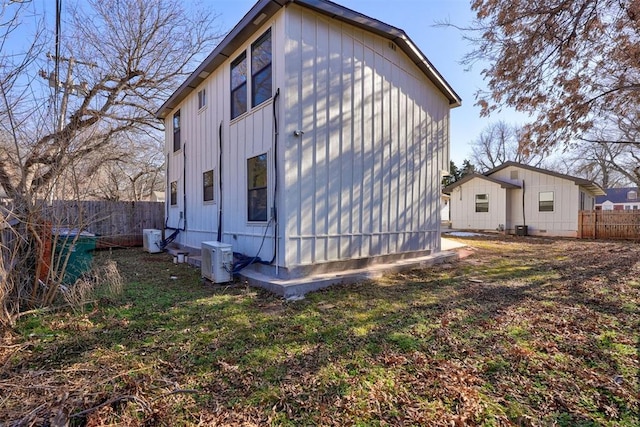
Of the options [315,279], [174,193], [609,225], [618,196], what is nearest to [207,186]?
[174,193]

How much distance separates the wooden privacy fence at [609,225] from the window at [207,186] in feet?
55.5

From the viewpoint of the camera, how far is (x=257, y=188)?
6309 millimetres

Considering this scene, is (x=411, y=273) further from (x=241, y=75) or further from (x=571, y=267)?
(x=241, y=75)

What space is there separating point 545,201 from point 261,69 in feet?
54.9

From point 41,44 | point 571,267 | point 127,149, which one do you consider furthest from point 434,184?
point 127,149

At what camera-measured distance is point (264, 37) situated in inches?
238

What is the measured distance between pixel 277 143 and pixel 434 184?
4759mm

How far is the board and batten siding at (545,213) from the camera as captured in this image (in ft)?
52.6

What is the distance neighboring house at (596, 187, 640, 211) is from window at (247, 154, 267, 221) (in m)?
38.5

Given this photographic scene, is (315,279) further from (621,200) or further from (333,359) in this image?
(621,200)

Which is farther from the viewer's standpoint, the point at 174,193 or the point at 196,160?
the point at 174,193

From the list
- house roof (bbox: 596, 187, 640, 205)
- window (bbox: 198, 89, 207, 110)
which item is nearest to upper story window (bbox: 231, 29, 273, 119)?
window (bbox: 198, 89, 207, 110)

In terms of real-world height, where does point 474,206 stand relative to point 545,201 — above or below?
below

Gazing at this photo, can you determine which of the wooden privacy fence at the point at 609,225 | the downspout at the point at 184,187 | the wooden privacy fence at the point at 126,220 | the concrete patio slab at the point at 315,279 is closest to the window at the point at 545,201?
the wooden privacy fence at the point at 609,225
